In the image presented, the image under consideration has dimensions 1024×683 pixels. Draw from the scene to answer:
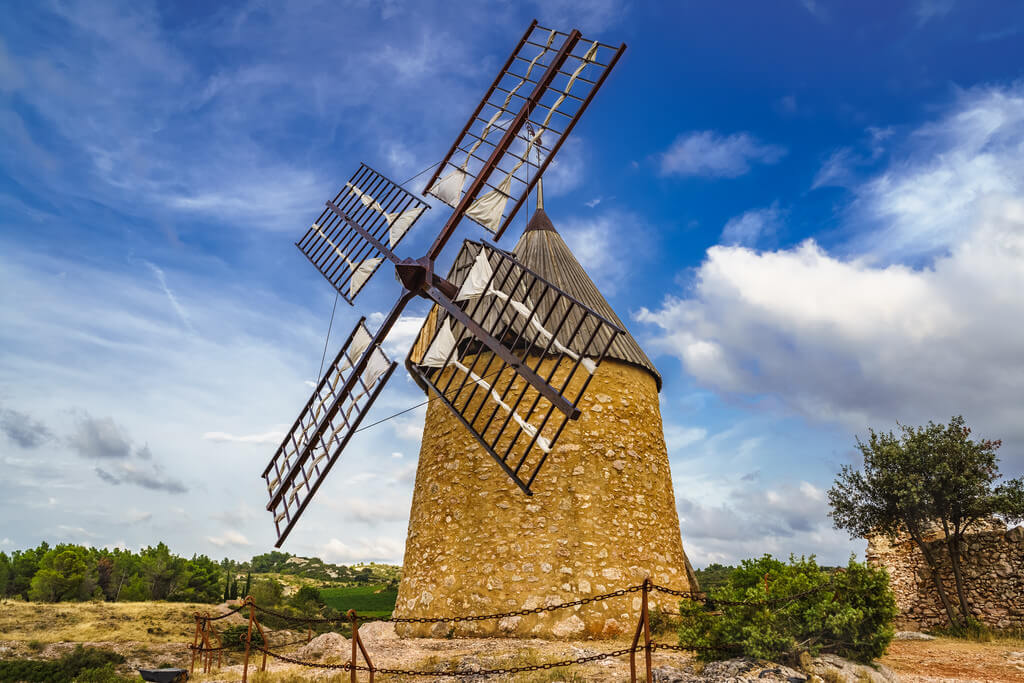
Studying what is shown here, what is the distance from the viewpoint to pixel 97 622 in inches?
559

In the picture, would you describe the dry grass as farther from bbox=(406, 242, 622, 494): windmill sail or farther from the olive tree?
the olive tree

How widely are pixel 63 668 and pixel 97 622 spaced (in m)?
5.95

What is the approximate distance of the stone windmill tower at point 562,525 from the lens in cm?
766

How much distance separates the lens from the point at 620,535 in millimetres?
8055

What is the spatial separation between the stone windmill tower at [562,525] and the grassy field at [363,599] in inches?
379

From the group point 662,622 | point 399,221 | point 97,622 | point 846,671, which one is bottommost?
point 97,622

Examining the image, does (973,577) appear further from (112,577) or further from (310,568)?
(310,568)

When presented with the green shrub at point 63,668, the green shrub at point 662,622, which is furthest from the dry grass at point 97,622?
the green shrub at point 662,622

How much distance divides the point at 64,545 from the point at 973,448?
29.2 meters

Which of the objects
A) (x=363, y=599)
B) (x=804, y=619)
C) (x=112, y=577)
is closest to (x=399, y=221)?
(x=804, y=619)

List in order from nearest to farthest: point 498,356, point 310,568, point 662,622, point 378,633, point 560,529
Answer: point 662,622 < point 560,529 < point 498,356 < point 378,633 < point 310,568

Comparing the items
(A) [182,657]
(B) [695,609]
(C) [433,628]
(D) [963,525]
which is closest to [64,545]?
(A) [182,657]

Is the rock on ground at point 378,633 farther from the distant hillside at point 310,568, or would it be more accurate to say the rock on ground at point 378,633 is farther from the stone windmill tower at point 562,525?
the distant hillside at point 310,568

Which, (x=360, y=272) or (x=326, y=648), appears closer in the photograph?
(x=326, y=648)
